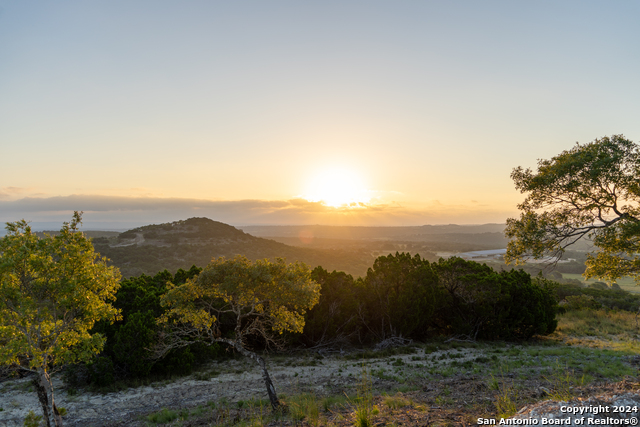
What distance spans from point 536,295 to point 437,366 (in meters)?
10.0

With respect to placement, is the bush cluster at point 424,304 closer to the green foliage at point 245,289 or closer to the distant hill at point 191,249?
the green foliage at point 245,289

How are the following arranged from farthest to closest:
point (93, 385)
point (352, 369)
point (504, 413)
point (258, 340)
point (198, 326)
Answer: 1. point (258, 340)
2. point (352, 369)
3. point (93, 385)
4. point (198, 326)
5. point (504, 413)

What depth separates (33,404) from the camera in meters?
10.8

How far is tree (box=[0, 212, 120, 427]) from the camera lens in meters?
7.32

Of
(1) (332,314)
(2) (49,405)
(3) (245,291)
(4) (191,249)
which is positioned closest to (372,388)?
(3) (245,291)

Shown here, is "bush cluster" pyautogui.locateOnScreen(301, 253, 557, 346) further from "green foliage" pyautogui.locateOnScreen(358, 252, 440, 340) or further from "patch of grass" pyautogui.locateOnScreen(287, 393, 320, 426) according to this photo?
"patch of grass" pyautogui.locateOnScreen(287, 393, 320, 426)

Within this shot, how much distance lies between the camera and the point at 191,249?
6456 cm

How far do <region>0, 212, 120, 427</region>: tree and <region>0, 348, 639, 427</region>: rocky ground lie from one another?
3.10 metres

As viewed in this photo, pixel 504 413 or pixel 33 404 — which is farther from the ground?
pixel 504 413

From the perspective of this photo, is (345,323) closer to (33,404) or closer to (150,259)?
(33,404)

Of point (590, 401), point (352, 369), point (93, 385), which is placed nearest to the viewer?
point (590, 401)

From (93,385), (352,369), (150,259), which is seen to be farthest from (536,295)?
(150,259)

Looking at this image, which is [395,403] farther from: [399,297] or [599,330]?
[599,330]

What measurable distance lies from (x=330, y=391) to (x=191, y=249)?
2380 inches
